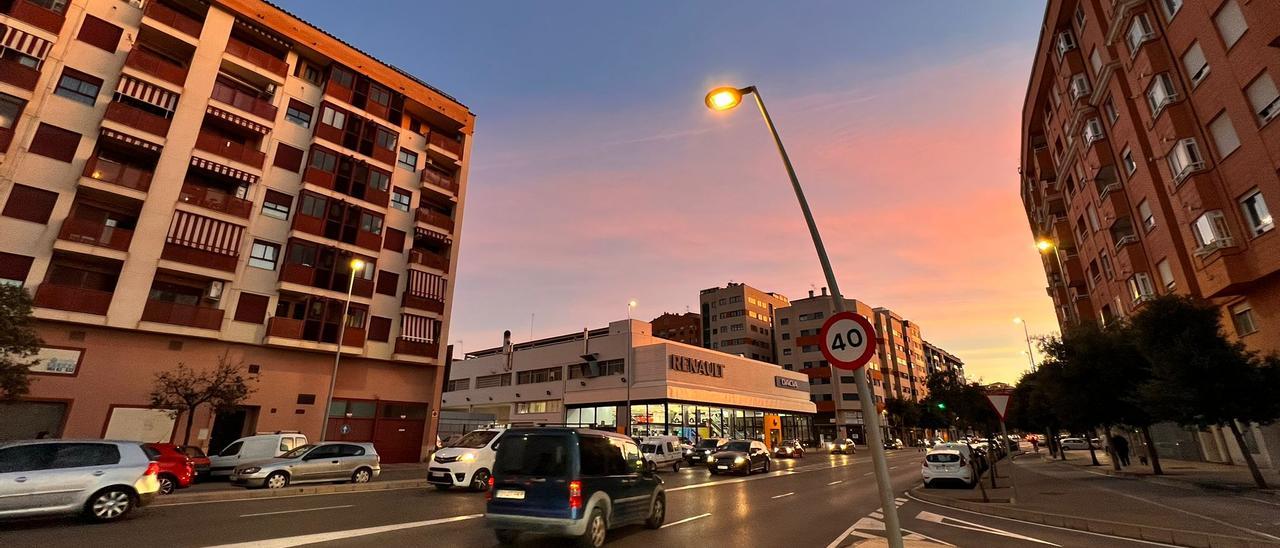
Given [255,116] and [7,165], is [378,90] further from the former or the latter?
[7,165]

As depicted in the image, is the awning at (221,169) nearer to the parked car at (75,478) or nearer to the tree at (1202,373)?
the parked car at (75,478)

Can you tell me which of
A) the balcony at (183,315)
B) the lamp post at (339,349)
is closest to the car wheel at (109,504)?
the lamp post at (339,349)

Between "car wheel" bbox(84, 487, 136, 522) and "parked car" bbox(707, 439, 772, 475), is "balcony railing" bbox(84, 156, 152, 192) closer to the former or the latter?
"car wheel" bbox(84, 487, 136, 522)

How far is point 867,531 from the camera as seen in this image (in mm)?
10414

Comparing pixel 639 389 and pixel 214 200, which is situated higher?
pixel 214 200

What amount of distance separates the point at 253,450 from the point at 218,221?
44.6 feet

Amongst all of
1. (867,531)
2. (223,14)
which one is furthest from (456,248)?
(867,531)

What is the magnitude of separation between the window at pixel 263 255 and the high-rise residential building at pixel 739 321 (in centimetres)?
8353

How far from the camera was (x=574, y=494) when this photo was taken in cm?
823

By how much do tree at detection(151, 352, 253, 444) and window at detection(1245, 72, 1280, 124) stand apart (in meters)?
41.7

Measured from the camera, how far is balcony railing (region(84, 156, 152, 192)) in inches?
908

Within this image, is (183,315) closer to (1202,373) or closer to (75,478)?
(75,478)

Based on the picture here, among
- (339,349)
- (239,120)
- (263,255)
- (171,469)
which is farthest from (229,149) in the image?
(171,469)

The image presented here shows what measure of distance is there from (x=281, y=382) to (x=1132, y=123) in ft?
152
